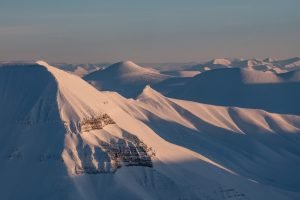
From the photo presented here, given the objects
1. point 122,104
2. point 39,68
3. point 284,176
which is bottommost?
point 284,176

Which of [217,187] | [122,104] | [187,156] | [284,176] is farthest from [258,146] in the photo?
[217,187]

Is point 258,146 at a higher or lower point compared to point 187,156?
lower

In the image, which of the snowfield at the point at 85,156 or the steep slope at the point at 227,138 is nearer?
the snowfield at the point at 85,156

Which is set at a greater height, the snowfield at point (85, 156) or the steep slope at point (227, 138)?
the snowfield at point (85, 156)

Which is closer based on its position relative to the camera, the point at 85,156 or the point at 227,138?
the point at 85,156

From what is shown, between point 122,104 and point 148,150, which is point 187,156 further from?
point 122,104

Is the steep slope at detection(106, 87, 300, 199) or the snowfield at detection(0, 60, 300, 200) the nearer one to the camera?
the snowfield at detection(0, 60, 300, 200)

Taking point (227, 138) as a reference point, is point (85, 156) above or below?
above

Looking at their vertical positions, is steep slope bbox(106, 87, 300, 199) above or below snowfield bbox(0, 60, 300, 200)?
below

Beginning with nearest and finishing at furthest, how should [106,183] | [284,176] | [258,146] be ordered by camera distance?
[106,183] < [284,176] < [258,146]

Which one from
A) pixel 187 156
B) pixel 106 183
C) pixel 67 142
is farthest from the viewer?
pixel 187 156

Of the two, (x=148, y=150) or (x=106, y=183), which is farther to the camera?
(x=148, y=150)
